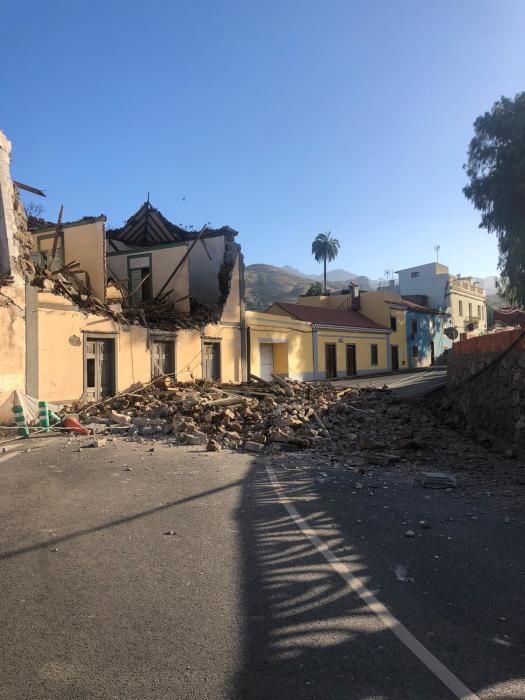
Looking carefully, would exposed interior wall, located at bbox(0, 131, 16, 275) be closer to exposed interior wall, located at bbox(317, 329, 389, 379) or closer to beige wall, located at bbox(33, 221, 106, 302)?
beige wall, located at bbox(33, 221, 106, 302)

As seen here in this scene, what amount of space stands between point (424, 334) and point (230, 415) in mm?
40707

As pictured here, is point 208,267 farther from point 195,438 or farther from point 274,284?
point 274,284

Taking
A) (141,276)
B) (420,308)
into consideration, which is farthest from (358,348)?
(141,276)

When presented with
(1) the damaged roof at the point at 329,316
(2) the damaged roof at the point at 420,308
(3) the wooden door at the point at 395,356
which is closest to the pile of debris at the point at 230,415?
(1) the damaged roof at the point at 329,316

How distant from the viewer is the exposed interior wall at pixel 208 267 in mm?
25719

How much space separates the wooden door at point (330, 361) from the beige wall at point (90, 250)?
20.2m

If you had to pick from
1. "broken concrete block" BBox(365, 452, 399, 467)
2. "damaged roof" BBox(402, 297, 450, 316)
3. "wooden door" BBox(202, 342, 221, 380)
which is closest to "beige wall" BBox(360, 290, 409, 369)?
"damaged roof" BBox(402, 297, 450, 316)

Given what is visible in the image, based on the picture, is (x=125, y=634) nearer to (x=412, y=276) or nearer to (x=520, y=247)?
(x=520, y=247)

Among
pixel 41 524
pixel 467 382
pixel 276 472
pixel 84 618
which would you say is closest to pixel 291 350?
pixel 467 382

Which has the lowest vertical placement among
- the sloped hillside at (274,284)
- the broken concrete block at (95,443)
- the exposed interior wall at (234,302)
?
the broken concrete block at (95,443)

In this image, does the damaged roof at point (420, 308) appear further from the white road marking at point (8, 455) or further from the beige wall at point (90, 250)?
the white road marking at point (8, 455)

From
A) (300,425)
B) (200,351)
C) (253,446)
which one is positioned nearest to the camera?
(253,446)

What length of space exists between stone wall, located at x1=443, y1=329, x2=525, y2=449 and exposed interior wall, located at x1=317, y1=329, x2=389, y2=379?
19.5 metres

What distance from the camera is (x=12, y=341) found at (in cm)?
1475
